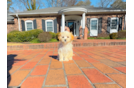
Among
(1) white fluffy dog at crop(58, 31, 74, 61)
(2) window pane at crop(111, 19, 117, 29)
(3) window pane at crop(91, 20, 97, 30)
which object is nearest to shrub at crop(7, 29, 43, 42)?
(1) white fluffy dog at crop(58, 31, 74, 61)

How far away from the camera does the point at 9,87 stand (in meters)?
1.08

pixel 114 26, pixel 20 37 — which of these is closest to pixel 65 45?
pixel 20 37

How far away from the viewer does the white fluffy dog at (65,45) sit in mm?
1928

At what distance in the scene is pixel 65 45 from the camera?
2088 millimetres

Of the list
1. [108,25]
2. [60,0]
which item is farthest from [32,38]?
[60,0]

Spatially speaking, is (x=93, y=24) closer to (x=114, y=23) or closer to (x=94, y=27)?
A: (x=94, y=27)

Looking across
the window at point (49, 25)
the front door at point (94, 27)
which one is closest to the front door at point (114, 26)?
the front door at point (94, 27)

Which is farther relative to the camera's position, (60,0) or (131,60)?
(60,0)

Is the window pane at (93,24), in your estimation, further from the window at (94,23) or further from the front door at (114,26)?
the front door at (114,26)

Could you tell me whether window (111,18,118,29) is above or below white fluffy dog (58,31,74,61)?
above

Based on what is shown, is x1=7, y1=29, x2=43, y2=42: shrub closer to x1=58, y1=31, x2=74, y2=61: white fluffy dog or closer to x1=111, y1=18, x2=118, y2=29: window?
x1=58, y1=31, x2=74, y2=61: white fluffy dog

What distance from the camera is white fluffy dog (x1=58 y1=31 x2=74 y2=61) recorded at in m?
1.93
